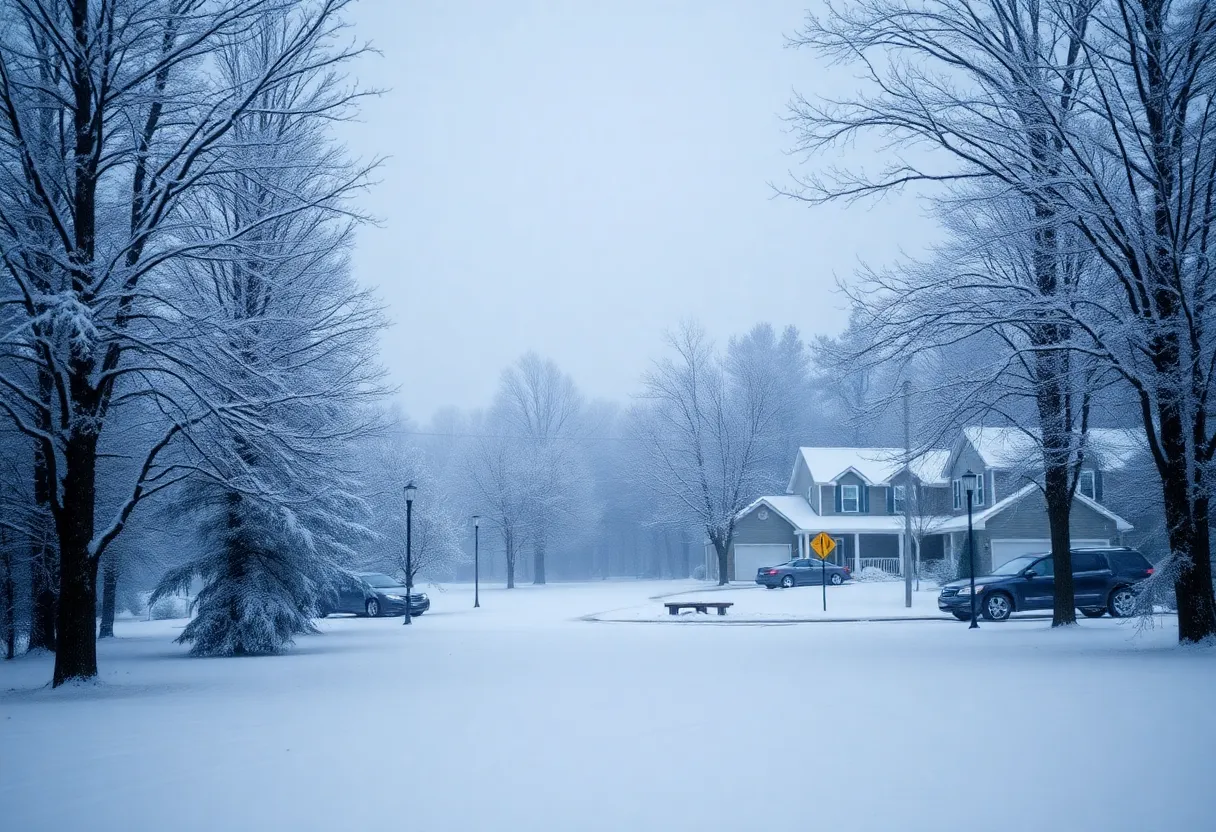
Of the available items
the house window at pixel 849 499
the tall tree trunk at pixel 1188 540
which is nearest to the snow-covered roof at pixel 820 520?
the house window at pixel 849 499

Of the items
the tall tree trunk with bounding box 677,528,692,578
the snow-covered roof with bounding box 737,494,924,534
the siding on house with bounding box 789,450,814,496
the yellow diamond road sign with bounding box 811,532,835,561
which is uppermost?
the siding on house with bounding box 789,450,814,496

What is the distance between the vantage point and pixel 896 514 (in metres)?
54.3

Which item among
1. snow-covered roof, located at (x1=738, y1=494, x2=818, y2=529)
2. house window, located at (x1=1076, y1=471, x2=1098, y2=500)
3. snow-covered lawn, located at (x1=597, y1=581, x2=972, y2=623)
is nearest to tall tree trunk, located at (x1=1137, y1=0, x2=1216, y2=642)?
snow-covered lawn, located at (x1=597, y1=581, x2=972, y2=623)

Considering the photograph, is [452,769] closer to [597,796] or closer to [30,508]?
[597,796]

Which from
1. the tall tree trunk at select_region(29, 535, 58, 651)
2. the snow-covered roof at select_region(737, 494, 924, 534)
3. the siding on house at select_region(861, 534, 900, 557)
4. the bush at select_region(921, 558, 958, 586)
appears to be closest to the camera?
the tall tree trunk at select_region(29, 535, 58, 651)

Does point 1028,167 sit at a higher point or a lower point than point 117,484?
higher

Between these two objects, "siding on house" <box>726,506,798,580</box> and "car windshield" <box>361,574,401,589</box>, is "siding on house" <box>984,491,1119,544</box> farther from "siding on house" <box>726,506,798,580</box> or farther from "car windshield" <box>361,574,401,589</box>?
"car windshield" <box>361,574,401,589</box>

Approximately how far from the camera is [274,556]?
2083cm

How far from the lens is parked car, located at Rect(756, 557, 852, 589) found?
1849 inches

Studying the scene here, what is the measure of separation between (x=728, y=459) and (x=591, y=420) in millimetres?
35972

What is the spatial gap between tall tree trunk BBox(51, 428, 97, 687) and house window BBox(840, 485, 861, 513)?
151 ft

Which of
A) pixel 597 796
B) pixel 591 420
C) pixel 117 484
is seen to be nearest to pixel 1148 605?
pixel 597 796

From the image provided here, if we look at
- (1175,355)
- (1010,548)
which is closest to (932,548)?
(1010,548)

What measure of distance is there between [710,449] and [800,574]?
546 inches
